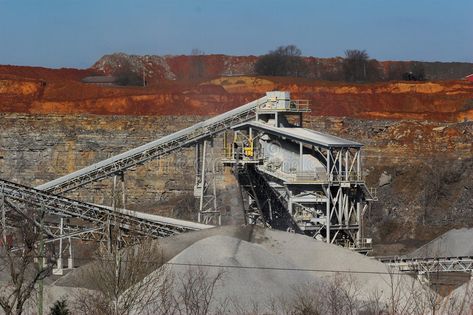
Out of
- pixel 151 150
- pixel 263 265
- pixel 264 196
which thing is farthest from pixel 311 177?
pixel 263 265

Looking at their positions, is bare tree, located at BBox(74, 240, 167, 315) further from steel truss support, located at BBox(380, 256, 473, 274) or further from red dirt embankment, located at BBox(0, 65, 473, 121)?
red dirt embankment, located at BBox(0, 65, 473, 121)

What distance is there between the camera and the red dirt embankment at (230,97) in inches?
3354

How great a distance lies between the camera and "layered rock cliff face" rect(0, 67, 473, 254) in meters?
68.6

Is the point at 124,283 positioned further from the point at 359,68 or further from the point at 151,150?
the point at 359,68

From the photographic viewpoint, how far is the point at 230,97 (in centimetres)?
8569

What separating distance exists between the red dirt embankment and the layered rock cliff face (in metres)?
0.09

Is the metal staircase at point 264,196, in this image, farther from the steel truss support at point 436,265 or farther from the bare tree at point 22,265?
the bare tree at point 22,265

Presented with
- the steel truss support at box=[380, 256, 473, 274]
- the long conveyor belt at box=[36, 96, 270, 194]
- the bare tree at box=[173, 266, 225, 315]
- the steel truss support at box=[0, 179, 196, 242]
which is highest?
the long conveyor belt at box=[36, 96, 270, 194]

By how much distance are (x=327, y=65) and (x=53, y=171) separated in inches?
1745

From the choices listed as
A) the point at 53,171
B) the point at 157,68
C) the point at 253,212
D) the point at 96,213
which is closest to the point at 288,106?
the point at 253,212

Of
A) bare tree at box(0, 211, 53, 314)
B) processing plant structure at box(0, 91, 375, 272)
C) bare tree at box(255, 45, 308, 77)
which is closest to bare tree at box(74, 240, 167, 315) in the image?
bare tree at box(0, 211, 53, 314)

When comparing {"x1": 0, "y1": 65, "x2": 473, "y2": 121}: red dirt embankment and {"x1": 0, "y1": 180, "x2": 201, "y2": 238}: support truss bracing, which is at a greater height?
{"x1": 0, "y1": 65, "x2": 473, "y2": 121}: red dirt embankment

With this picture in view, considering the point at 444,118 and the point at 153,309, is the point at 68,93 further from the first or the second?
the point at 153,309

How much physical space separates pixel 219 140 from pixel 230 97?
34.6 ft
